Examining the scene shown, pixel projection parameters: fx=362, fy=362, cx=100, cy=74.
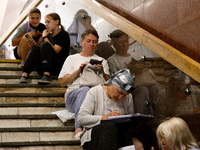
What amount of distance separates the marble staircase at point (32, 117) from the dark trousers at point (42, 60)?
16cm

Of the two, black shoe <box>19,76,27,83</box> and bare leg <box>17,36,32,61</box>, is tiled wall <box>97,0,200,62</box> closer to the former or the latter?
black shoe <box>19,76,27,83</box>

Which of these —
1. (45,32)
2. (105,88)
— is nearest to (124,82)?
(105,88)

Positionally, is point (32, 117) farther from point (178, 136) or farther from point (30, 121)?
point (178, 136)

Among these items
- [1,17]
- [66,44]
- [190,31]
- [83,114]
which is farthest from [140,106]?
[1,17]

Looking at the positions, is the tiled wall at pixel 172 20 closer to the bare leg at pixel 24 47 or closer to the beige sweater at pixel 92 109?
the beige sweater at pixel 92 109

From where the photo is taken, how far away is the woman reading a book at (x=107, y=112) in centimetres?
290

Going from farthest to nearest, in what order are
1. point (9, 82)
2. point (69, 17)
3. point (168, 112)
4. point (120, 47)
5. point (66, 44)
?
point (69, 17), point (66, 44), point (9, 82), point (120, 47), point (168, 112)

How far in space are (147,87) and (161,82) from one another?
0.28 metres

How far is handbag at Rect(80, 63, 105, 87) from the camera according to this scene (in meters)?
3.98

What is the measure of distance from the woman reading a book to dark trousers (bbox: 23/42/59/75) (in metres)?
1.65

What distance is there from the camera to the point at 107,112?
3.24 metres

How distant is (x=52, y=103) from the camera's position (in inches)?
168

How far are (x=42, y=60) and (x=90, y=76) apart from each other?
1.09 meters

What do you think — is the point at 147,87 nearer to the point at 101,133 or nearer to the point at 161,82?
the point at 161,82
